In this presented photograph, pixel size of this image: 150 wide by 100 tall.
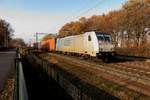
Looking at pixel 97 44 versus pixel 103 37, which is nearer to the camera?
pixel 97 44

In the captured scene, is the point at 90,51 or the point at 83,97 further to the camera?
the point at 90,51

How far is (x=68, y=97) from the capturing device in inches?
336

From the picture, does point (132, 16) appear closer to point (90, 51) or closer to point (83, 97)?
point (90, 51)

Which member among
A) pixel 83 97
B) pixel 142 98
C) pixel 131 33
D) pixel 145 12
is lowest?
pixel 142 98

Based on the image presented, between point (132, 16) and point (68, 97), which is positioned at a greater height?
point (132, 16)

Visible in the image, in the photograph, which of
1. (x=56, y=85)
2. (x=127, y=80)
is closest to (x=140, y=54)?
(x=127, y=80)

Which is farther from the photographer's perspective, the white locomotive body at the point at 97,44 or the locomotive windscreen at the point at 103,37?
the locomotive windscreen at the point at 103,37

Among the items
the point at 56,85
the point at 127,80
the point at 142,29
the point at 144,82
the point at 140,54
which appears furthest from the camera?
the point at 142,29

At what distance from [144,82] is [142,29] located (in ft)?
120

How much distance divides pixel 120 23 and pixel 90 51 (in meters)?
28.0

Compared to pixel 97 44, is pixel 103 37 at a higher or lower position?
higher

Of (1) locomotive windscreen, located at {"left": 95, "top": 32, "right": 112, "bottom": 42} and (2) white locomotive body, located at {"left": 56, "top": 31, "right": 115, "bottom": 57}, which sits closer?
(2) white locomotive body, located at {"left": 56, "top": 31, "right": 115, "bottom": 57}

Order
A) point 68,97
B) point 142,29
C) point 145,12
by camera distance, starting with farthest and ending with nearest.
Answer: point 142,29 < point 145,12 < point 68,97

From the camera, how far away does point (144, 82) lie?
12453 mm
